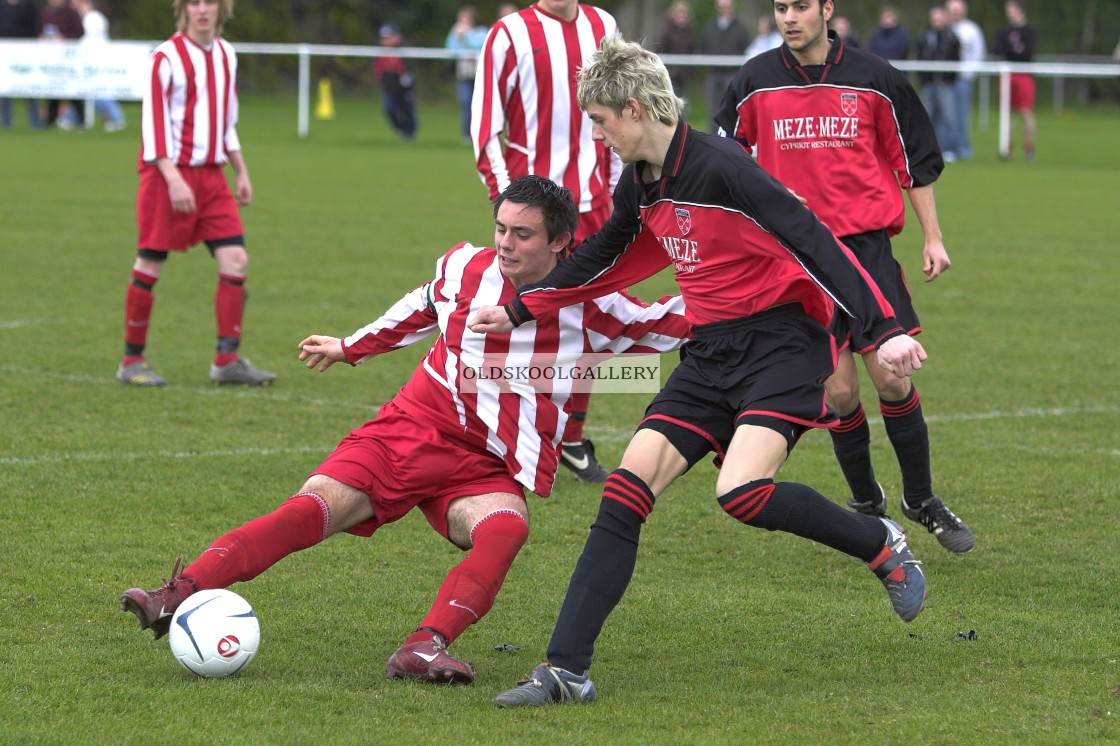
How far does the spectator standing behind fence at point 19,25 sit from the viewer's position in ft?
78.8

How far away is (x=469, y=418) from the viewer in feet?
14.7

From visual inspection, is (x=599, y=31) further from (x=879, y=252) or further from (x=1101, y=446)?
(x=1101, y=446)

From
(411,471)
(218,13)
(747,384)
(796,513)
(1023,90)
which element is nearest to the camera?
(796,513)

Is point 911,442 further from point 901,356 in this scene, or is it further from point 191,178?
point 191,178

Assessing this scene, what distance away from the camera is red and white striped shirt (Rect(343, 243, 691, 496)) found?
4.47m

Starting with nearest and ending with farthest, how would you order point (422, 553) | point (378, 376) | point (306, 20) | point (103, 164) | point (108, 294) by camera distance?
point (422, 553), point (378, 376), point (108, 294), point (103, 164), point (306, 20)

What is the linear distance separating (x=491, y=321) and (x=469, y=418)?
326 mm

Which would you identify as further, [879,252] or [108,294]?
[108,294]

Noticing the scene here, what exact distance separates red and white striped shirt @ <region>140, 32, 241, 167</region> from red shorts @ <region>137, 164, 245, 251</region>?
8cm

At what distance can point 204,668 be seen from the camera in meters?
3.97

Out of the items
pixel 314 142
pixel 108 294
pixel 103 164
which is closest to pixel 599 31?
pixel 108 294

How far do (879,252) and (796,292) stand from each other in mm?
1399

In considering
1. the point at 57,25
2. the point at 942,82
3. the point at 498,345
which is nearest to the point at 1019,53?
the point at 942,82

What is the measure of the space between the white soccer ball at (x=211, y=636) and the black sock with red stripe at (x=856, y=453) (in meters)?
2.30
